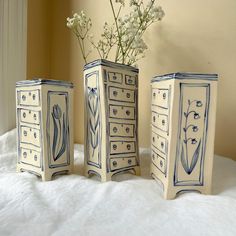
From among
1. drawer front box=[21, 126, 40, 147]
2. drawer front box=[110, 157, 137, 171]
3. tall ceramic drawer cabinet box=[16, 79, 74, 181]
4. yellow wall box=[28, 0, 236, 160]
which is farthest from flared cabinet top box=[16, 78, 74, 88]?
yellow wall box=[28, 0, 236, 160]

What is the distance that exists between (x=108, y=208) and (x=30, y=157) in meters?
0.27

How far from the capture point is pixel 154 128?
618mm

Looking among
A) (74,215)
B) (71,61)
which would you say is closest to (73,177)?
(74,215)

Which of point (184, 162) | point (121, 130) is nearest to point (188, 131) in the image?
point (184, 162)

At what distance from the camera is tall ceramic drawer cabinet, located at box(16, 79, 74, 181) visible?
606mm

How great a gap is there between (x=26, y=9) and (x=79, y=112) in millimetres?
395

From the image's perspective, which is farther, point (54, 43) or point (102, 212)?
point (54, 43)

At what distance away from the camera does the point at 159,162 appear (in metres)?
0.57

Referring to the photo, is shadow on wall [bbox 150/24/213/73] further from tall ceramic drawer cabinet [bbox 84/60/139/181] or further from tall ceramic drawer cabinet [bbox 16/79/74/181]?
tall ceramic drawer cabinet [bbox 16/79/74/181]

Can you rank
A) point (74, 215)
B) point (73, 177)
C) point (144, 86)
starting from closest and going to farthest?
point (74, 215), point (73, 177), point (144, 86)

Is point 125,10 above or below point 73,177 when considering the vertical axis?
above

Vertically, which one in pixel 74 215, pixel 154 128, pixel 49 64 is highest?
pixel 49 64

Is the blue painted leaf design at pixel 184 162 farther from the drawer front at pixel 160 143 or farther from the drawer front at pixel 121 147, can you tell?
the drawer front at pixel 121 147

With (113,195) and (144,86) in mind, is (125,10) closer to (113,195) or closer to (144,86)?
(144,86)
